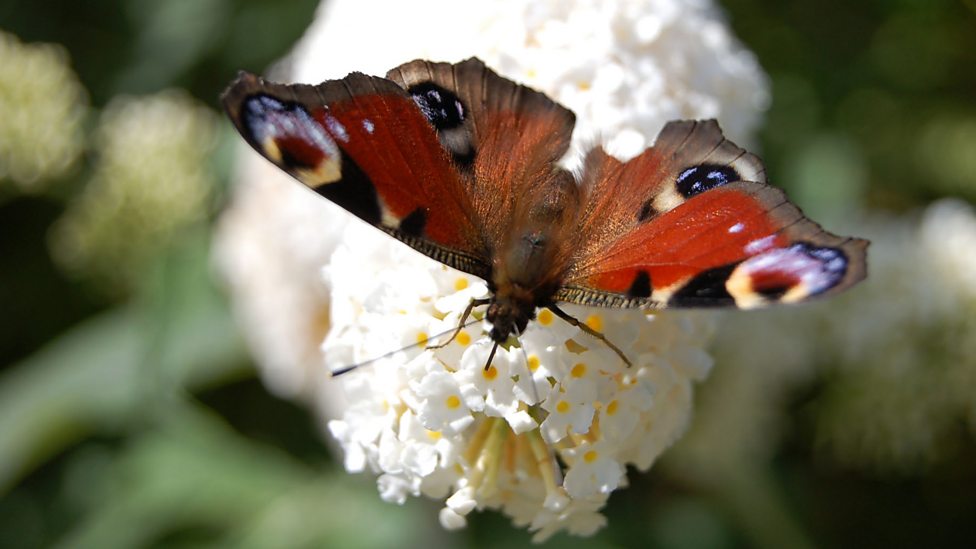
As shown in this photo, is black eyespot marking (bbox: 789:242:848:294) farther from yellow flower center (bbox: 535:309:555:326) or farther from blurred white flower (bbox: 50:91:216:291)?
blurred white flower (bbox: 50:91:216:291)

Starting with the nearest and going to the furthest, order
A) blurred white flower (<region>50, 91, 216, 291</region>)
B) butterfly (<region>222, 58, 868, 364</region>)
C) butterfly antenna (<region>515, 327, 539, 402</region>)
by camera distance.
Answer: butterfly (<region>222, 58, 868, 364</region>) → butterfly antenna (<region>515, 327, 539, 402</region>) → blurred white flower (<region>50, 91, 216, 291</region>)

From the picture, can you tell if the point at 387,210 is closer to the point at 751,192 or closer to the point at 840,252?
the point at 751,192

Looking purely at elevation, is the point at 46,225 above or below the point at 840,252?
below

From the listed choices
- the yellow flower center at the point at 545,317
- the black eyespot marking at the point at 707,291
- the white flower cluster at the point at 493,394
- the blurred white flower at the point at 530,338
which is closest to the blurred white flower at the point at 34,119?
the blurred white flower at the point at 530,338

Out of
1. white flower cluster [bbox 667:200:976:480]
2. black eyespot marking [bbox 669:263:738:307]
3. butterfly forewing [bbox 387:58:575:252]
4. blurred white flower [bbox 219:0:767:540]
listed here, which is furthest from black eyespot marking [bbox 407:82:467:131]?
white flower cluster [bbox 667:200:976:480]

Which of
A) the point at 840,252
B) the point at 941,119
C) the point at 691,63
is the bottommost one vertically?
the point at 840,252

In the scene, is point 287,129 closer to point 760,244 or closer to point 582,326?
point 582,326

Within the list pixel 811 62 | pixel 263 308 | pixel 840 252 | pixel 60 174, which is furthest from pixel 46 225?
pixel 840 252
